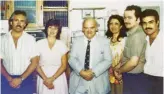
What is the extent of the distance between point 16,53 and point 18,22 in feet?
0.81

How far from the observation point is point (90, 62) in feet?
7.39

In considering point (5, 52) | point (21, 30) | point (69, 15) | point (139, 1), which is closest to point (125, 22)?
point (139, 1)

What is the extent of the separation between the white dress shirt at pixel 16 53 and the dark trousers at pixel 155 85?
94cm

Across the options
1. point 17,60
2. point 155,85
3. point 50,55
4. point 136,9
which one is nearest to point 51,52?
point 50,55

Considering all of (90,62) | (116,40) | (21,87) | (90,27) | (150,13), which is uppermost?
(150,13)

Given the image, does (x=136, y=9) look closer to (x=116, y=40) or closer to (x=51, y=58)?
(x=116, y=40)

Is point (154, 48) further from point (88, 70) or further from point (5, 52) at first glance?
point (5, 52)

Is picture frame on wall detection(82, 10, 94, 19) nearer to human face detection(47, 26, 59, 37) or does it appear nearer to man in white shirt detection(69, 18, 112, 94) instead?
man in white shirt detection(69, 18, 112, 94)

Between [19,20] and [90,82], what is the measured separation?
74 centimetres

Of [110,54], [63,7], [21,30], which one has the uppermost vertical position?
[63,7]

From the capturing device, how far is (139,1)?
2.26 meters

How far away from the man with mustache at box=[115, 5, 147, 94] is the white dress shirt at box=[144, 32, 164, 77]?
0.14 feet

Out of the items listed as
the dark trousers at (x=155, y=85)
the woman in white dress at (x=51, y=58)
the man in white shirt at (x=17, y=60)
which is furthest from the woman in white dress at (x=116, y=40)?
the man in white shirt at (x=17, y=60)

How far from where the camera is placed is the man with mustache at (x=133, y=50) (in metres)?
2.24
